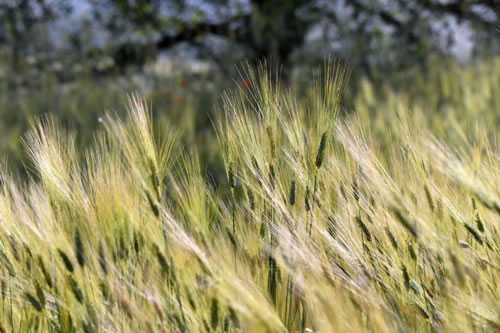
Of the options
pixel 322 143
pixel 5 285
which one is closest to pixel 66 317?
pixel 5 285

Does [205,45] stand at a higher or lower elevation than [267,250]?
lower

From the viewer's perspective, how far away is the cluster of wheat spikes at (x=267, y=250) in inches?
36.8

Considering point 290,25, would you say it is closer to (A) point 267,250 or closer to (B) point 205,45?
(B) point 205,45

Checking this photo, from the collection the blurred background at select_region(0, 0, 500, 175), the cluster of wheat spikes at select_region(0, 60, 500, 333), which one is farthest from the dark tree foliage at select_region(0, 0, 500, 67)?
the cluster of wheat spikes at select_region(0, 60, 500, 333)

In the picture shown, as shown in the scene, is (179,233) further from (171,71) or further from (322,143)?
(171,71)

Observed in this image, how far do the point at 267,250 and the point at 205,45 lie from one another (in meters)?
5.83

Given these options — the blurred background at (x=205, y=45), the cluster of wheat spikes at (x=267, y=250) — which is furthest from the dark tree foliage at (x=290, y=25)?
the cluster of wheat spikes at (x=267, y=250)

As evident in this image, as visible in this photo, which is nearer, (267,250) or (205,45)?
(267,250)

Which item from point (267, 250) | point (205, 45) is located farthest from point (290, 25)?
point (267, 250)

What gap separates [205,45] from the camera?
6594mm

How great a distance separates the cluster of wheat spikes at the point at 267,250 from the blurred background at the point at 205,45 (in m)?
3.42

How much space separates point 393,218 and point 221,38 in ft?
18.5

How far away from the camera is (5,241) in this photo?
1098 mm

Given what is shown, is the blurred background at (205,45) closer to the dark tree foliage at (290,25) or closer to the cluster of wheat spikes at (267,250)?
the dark tree foliage at (290,25)
